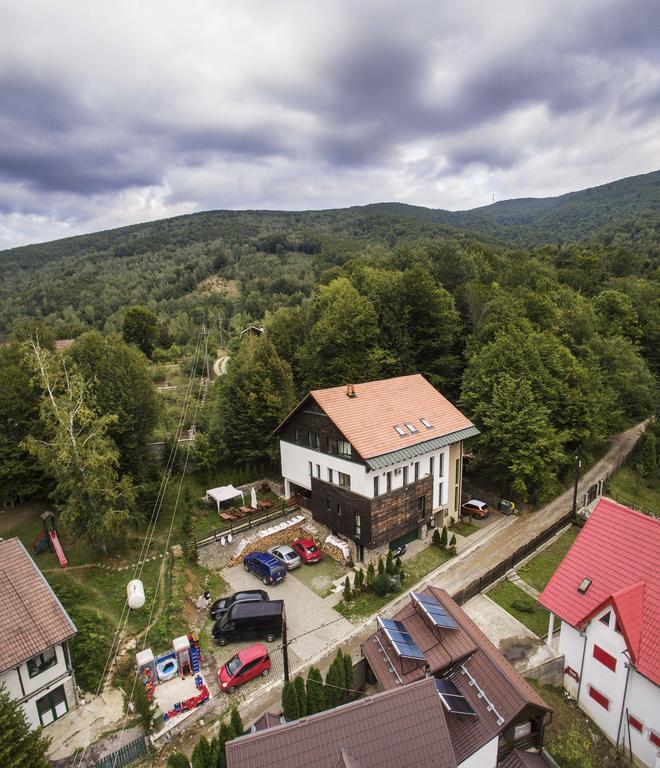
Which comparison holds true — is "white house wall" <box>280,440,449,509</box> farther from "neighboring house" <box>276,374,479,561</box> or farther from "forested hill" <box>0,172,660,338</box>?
"forested hill" <box>0,172,660,338</box>

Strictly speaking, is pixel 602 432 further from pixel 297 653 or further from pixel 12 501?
pixel 12 501

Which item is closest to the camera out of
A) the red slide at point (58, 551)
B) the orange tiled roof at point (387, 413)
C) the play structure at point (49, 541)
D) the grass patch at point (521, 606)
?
the grass patch at point (521, 606)

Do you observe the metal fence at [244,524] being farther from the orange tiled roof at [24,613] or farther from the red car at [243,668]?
the orange tiled roof at [24,613]

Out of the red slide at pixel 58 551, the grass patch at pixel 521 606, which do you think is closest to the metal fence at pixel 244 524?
the red slide at pixel 58 551

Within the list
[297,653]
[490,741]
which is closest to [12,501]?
[297,653]

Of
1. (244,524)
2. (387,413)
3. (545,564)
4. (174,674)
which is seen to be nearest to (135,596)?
(174,674)
